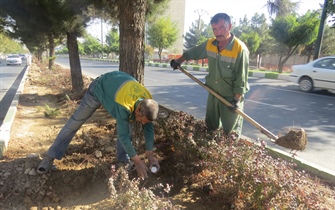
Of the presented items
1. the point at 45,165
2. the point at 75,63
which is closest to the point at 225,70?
the point at 45,165

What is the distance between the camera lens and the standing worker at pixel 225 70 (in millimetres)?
2531

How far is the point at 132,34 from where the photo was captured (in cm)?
323

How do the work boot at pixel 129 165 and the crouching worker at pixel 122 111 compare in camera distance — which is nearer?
the crouching worker at pixel 122 111

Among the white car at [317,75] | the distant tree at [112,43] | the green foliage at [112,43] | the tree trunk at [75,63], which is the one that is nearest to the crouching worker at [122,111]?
the tree trunk at [75,63]

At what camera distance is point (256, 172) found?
1.82 metres

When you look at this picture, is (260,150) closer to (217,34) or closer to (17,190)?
(217,34)

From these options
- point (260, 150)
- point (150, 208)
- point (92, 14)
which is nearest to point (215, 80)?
point (260, 150)

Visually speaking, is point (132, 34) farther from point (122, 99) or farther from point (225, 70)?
point (122, 99)

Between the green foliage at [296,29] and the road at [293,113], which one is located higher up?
the green foliage at [296,29]

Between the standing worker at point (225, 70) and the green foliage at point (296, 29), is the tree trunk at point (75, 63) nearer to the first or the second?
the standing worker at point (225, 70)

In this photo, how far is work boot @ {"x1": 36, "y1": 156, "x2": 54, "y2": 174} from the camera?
8.43 ft

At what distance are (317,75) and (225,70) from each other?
729 centimetres

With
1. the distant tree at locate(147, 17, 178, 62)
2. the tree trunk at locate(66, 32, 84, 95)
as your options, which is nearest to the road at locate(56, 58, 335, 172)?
the tree trunk at locate(66, 32, 84, 95)

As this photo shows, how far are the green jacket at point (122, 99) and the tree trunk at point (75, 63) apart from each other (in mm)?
5006
